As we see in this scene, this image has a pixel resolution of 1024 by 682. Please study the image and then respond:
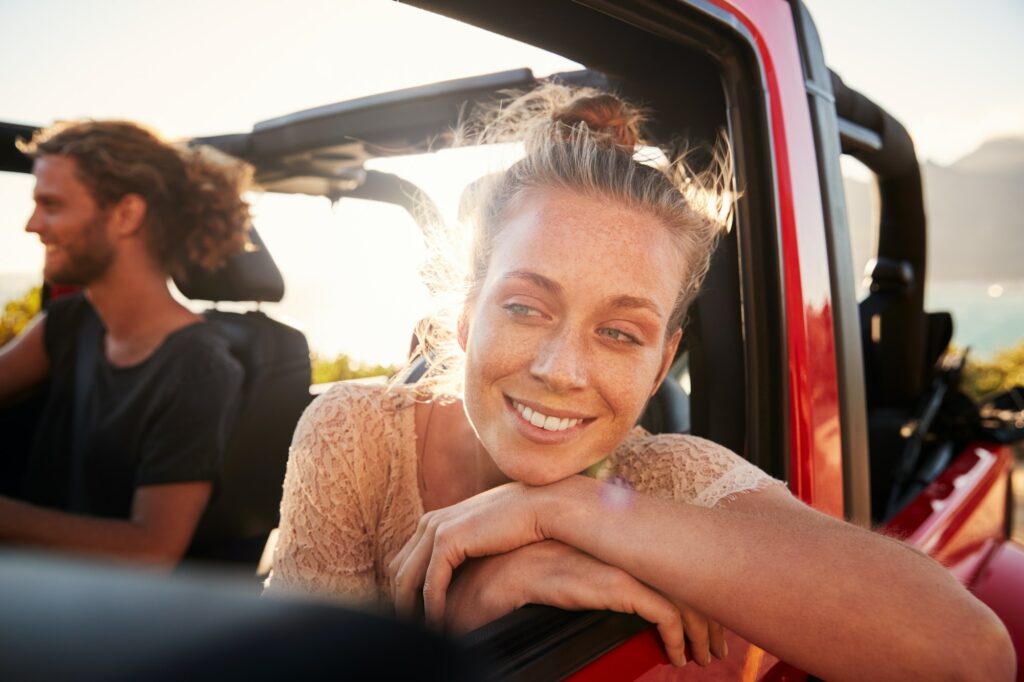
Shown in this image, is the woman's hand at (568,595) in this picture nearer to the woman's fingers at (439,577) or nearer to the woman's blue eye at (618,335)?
the woman's fingers at (439,577)

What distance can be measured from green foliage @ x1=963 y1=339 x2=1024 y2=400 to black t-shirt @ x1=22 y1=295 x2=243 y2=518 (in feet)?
29.8

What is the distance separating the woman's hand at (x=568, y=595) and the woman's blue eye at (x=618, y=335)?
33 cm

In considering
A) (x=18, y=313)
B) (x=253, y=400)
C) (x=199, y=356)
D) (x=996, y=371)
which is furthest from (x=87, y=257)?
(x=996, y=371)

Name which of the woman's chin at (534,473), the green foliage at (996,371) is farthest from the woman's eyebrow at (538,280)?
the green foliage at (996,371)

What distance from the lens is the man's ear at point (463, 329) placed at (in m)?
1.39

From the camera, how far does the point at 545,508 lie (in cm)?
112

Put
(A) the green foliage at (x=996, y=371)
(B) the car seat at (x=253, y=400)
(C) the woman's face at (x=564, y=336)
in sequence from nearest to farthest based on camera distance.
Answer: (C) the woman's face at (x=564, y=336) → (B) the car seat at (x=253, y=400) → (A) the green foliage at (x=996, y=371)

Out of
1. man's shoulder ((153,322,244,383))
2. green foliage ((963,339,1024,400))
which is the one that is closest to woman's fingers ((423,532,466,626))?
man's shoulder ((153,322,244,383))

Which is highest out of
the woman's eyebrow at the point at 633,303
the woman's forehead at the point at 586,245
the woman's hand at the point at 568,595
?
the woman's forehead at the point at 586,245

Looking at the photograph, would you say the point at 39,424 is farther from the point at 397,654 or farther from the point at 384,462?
the point at 397,654

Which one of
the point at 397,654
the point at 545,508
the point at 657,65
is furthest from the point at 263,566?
the point at 397,654

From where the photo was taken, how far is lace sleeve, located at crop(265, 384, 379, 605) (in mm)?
1295

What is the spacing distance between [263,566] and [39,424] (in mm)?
696

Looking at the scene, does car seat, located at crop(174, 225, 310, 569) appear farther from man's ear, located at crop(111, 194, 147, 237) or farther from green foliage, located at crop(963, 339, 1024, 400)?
green foliage, located at crop(963, 339, 1024, 400)
